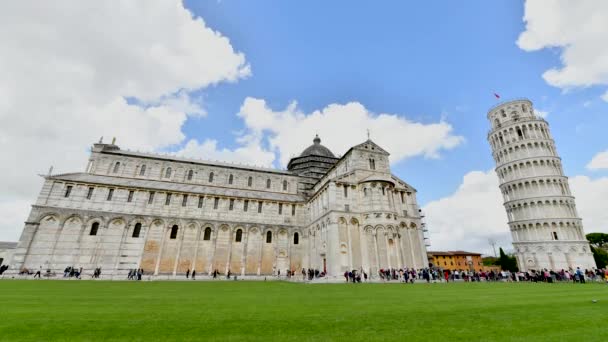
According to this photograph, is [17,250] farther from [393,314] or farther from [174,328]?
[393,314]

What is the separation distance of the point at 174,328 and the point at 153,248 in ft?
94.4

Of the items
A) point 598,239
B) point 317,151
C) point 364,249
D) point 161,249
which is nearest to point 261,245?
point 161,249

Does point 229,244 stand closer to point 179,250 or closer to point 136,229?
point 179,250

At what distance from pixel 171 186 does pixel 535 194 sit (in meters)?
54.9

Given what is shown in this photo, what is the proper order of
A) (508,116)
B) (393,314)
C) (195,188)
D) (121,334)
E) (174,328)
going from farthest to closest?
(508,116)
(195,188)
(393,314)
(174,328)
(121,334)

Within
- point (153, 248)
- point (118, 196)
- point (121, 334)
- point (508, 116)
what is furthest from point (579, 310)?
point (508, 116)

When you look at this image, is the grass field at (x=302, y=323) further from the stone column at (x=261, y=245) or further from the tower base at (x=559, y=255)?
the tower base at (x=559, y=255)

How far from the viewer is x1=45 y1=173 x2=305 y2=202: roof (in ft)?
101

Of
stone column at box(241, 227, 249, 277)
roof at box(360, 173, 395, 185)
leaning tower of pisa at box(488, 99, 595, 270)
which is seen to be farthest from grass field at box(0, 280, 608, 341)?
leaning tower of pisa at box(488, 99, 595, 270)

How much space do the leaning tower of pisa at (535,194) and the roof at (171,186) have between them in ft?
118

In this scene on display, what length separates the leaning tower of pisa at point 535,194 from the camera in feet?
127

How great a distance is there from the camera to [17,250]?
25.6 m

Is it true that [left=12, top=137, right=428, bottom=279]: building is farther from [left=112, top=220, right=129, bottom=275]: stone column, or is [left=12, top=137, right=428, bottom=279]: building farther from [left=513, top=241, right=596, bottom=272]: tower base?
[left=513, top=241, right=596, bottom=272]: tower base

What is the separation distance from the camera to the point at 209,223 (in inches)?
1273
